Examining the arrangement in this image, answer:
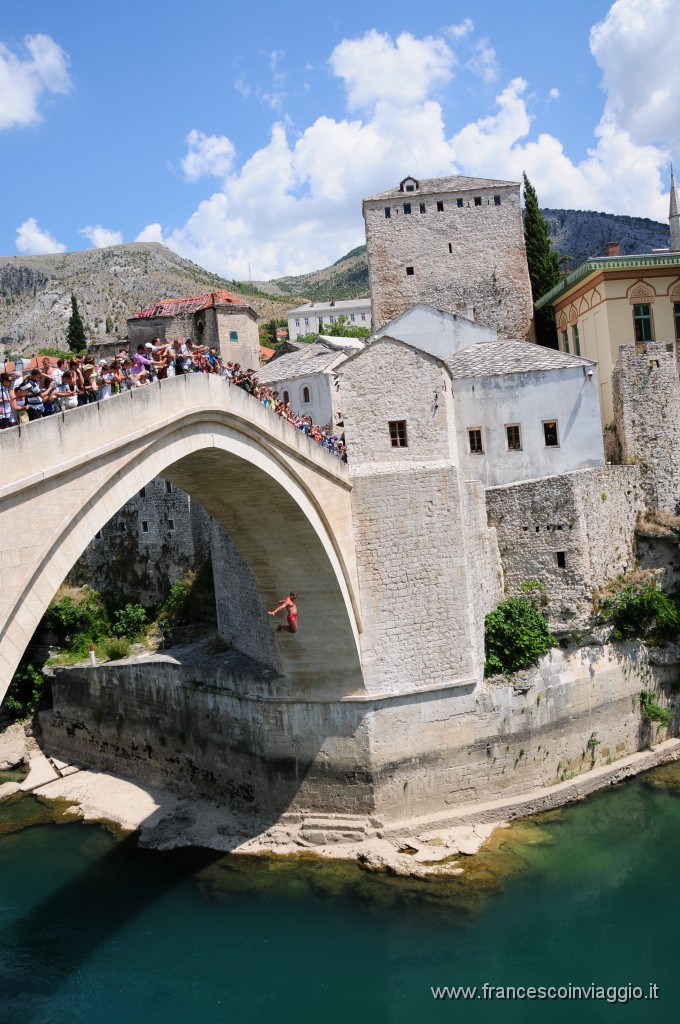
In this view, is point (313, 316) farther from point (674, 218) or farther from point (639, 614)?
point (639, 614)

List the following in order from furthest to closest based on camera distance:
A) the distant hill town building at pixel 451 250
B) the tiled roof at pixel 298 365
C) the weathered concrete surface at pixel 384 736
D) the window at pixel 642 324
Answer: the distant hill town building at pixel 451 250 < the tiled roof at pixel 298 365 < the window at pixel 642 324 < the weathered concrete surface at pixel 384 736

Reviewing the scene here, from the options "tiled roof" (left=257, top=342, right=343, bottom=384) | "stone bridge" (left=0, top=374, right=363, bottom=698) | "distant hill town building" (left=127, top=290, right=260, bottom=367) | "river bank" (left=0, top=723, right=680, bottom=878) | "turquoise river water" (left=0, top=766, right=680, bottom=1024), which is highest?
"distant hill town building" (left=127, top=290, right=260, bottom=367)

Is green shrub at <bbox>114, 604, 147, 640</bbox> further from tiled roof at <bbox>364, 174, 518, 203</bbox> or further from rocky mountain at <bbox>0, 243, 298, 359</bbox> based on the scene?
rocky mountain at <bbox>0, 243, 298, 359</bbox>

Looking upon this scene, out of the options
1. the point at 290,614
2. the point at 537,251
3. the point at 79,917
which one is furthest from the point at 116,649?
the point at 537,251

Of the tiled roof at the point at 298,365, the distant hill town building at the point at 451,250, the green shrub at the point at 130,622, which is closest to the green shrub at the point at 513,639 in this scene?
the tiled roof at the point at 298,365

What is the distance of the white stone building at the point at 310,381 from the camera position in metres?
25.3

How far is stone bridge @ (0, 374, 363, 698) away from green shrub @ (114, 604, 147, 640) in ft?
31.2

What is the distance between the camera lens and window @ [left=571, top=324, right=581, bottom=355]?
80.4 ft

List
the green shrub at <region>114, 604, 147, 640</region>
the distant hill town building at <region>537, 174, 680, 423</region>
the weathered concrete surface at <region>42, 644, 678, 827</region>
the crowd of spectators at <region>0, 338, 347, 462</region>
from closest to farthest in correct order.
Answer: the crowd of spectators at <region>0, 338, 347, 462</region> → the weathered concrete surface at <region>42, 644, 678, 827</region> → the distant hill town building at <region>537, 174, 680, 423</region> → the green shrub at <region>114, 604, 147, 640</region>

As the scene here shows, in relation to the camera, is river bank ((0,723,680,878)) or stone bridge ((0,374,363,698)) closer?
stone bridge ((0,374,363,698))

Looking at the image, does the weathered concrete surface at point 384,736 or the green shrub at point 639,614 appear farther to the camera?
the green shrub at point 639,614

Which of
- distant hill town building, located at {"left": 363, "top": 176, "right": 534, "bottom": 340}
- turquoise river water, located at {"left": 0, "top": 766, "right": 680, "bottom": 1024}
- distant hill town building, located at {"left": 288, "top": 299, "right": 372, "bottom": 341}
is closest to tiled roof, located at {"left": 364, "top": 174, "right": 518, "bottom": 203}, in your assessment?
distant hill town building, located at {"left": 363, "top": 176, "right": 534, "bottom": 340}

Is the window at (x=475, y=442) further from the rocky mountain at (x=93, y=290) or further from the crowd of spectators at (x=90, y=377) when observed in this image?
the rocky mountain at (x=93, y=290)

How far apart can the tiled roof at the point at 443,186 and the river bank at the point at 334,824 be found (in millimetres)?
19884
